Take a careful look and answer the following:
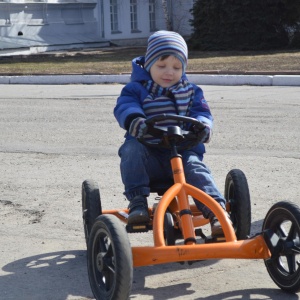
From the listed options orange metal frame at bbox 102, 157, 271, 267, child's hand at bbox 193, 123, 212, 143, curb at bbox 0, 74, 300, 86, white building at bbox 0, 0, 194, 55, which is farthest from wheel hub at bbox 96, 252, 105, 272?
white building at bbox 0, 0, 194, 55

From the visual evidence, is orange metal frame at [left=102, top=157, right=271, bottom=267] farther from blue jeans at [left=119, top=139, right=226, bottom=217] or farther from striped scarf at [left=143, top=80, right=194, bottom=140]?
striped scarf at [left=143, top=80, right=194, bottom=140]

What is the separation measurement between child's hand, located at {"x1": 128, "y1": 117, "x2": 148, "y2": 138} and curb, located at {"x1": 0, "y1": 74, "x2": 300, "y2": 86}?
11.4 metres

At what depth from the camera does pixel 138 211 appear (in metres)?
4.37

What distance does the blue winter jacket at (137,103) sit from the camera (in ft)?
14.8

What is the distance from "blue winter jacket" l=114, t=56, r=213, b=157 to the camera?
4520mm

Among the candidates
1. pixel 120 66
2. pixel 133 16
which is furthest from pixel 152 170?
pixel 133 16

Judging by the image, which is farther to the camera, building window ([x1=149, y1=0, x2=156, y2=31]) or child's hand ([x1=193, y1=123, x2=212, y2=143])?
building window ([x1=149, y1=0, x2=156, y2=31])

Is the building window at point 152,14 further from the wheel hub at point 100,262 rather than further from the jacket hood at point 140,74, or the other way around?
the wheel hub at point 100,262

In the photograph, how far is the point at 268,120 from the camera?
418 inches

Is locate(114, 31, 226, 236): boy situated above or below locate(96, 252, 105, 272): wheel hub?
above

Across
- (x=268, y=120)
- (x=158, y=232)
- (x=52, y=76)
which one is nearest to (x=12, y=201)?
(x=158, y=232)

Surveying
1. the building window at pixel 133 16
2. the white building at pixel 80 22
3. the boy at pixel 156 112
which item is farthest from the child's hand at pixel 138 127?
the building window at pixel 133 16

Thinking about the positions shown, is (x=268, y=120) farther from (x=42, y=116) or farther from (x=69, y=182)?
(x=69, y=182)

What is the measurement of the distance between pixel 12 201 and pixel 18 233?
3.10 ft
